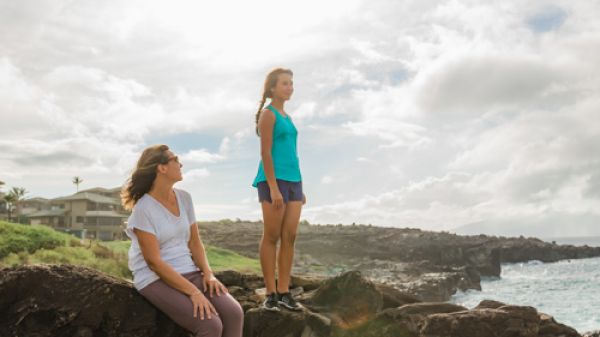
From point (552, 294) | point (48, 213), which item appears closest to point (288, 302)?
point (552, 294)

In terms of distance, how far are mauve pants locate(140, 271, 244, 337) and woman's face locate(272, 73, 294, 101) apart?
7.41 ft

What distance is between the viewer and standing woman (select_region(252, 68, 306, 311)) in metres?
5.88

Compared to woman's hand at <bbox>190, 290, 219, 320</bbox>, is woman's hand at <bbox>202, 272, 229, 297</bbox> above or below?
above

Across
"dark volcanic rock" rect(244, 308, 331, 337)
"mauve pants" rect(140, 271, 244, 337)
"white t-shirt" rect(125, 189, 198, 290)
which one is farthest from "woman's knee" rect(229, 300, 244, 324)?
"dark volcanic rock" rect(244, 308, 331, 337)

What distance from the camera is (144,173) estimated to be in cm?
470

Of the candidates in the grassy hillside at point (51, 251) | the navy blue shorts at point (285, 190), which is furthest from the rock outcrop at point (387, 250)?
the navy blue shorts at point (285, 190)

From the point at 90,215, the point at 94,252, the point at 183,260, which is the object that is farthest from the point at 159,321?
the point at 90,215

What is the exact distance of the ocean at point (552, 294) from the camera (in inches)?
1208

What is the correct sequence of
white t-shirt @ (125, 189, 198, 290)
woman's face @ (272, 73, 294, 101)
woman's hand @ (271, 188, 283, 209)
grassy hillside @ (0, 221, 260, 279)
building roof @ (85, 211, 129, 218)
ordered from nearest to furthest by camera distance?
1. white t-shirt @ (125, 189, 198, 290)
2. woman's hand @ (271, 188, 283, 209)
3. woman's face @ (272, 73, 294, 101)
4. grassy hillside @ (0, 221, 260, 279)
5. building roof @ (85, 211, 129, 218)

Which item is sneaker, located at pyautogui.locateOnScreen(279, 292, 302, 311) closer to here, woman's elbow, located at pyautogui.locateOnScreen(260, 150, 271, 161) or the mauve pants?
the mauve pants

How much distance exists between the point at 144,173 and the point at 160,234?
0.54 meters

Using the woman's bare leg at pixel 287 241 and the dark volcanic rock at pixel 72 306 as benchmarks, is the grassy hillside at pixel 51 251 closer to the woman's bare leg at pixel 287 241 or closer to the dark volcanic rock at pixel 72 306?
the woman's bare leg at pixel 287 241

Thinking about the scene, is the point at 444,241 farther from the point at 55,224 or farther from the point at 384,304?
the point at 384,304

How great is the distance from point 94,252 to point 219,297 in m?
19.1
